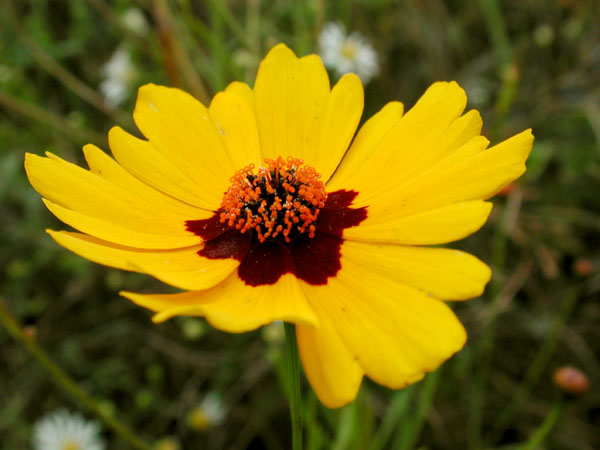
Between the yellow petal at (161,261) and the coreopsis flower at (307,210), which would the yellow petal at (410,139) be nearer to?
the coreopsis flower at (307,210)

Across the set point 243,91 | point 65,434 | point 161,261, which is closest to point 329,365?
point 161,261

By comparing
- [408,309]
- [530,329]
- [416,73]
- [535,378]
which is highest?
[416,73]

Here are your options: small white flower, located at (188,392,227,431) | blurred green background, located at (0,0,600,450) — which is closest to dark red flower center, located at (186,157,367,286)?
blurred green background, located at (0,0,600,450)

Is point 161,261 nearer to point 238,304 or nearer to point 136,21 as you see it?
point 238,304

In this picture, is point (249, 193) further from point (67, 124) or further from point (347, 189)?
point (67, 124)

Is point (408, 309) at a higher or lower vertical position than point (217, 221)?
lower

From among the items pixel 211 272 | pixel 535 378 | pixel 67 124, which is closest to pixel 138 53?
pixel 67 124
